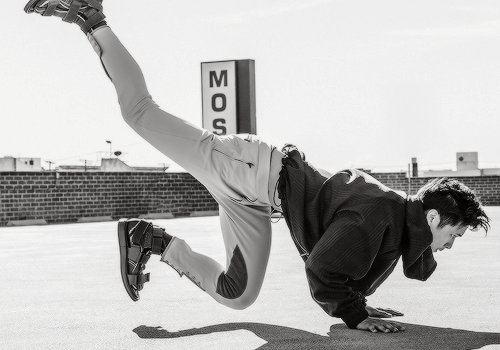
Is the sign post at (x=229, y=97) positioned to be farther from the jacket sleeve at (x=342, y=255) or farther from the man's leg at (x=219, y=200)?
the jacket sleeve at (x=342, y=255)

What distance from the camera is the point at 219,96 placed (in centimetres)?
1845

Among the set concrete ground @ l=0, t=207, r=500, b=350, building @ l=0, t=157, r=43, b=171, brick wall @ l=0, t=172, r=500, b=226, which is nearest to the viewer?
concrete ground @ l=0, t=207, r=500, b=350

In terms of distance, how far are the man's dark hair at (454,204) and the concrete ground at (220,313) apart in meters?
0.57

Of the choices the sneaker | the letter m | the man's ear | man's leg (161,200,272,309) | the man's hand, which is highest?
the letter m

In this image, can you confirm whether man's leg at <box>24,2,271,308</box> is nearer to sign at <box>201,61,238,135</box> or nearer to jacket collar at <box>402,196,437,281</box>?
jacket collar at <box>402,196,437,281</box>

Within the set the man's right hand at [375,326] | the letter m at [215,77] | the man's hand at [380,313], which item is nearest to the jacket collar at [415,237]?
the man's right hand at [375,326]

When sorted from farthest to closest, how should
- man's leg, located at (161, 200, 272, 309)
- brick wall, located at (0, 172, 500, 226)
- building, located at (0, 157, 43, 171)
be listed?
building, located at (0, 157, 43, 171) < brick wall, located at (0, 172, 500, 226) < man's leg, located at (161, 200, 272, 309)

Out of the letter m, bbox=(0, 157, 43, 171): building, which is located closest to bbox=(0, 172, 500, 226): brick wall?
the letter m

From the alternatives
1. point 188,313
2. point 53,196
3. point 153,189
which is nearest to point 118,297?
point 188,313

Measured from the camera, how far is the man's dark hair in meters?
3.62

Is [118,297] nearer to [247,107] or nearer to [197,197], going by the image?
[247,107]

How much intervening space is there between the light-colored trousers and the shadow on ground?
0.21m

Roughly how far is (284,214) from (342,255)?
1.53 ft

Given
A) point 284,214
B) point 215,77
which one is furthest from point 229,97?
point 284,214
